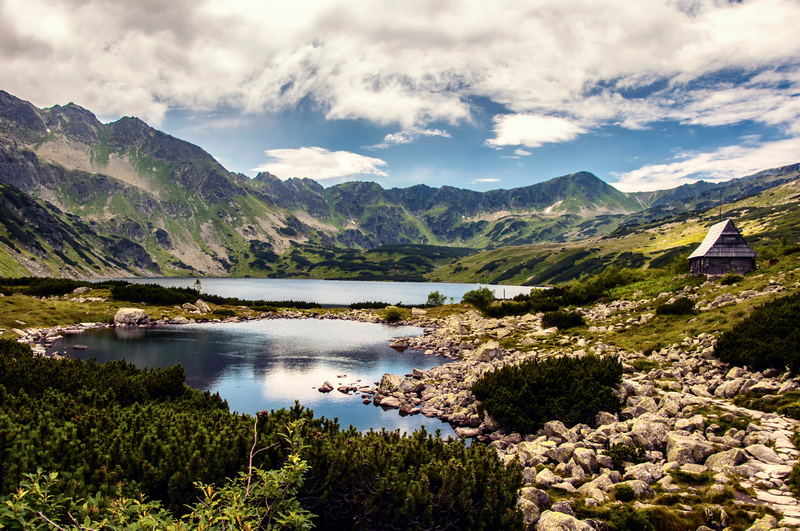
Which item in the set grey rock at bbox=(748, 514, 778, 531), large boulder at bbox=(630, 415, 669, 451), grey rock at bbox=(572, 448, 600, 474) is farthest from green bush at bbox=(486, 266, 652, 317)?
grey rock at bbox=(748, 514, 778, 531)

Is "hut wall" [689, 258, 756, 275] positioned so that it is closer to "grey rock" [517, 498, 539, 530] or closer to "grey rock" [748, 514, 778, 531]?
"grey rock" [748, 514, 778, 531]

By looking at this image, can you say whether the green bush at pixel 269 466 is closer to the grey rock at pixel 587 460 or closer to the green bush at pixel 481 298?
the grey rock at pixel 587 460

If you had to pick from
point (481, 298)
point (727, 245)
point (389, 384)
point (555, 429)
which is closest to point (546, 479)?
point (555, 429)

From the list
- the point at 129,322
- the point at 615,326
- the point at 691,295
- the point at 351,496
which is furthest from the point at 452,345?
the point at 129,322

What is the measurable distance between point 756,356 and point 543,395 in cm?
1168

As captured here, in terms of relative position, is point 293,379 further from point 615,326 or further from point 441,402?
point 615,326

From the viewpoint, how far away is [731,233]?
185 ft

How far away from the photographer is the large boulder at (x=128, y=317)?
7806cm

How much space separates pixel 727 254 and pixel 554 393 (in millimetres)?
48197

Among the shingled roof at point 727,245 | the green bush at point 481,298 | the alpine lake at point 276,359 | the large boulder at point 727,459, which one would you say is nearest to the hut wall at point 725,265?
the shingled roof at point 727,245

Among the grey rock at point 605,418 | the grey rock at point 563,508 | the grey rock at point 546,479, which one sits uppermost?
the grey rock at point 563,508

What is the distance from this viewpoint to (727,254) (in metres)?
55.7

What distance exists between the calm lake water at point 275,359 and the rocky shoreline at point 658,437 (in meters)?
3.99

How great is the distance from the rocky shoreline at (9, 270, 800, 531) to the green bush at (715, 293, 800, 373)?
2.96 ft
